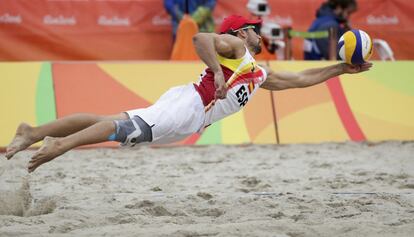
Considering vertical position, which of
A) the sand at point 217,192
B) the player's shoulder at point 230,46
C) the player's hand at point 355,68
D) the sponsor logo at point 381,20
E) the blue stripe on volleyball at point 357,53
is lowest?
the sand at point 217,192

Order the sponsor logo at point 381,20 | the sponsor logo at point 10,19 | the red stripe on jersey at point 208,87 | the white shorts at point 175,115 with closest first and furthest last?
the white shorts at point 175,115, the red stripe on jersey at point 208,87, the sponsor logo at point 10,19, the sponsor logo at point 381,20

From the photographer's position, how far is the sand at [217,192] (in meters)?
6.09

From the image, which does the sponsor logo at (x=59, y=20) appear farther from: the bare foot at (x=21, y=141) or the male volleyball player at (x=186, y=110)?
the bare foot at (x=21, y=141)

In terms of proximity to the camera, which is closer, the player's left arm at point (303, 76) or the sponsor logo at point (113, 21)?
the player's left arm at point (303, 76)

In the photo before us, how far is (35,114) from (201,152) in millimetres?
2070

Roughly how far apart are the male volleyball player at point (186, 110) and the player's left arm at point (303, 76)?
0.67ft

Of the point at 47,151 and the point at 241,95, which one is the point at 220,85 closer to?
the point at 241,95

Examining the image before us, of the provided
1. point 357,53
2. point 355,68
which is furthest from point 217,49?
point 355,68

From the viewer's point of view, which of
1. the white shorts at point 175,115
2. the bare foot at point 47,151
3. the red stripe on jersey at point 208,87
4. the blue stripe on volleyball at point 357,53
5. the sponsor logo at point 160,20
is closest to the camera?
the bare foot at point 47,151

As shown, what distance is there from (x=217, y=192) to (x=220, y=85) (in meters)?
1.61

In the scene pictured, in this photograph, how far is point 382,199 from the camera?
7.35 metres

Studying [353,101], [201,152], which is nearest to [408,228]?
[201,152]

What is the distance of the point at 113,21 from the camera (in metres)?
13.1

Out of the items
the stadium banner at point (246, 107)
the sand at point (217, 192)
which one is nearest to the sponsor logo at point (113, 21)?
the stadium banner at point (246, 107)
